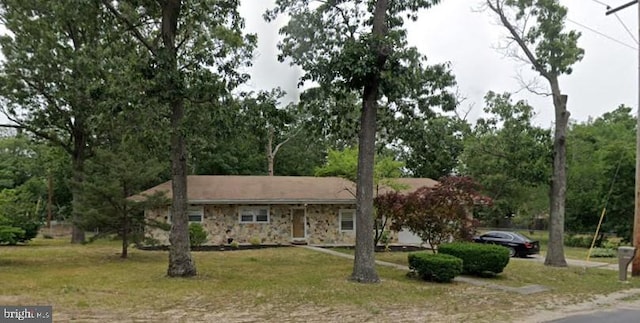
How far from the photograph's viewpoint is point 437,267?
555 inches

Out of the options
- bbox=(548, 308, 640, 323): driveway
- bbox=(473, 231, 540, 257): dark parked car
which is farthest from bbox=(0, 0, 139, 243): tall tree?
bbox=(473, 231, 540, 257): dark parked car

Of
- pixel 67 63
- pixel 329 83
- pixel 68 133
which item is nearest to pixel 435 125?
pixel 329 83

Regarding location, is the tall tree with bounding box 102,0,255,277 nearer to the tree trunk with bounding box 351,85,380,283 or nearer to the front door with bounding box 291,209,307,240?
the tree trunk with bounding box 351,85,380,283

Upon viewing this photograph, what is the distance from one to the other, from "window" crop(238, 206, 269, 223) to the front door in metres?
1.43

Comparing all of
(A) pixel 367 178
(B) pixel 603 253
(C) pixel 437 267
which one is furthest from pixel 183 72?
(B) pixel 603 253

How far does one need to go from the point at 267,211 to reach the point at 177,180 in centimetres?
1243

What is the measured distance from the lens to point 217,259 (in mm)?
19141

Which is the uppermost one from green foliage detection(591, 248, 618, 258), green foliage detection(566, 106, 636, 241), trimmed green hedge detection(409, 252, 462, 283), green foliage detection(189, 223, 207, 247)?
green foliage detection(566, 106, 636, 241)

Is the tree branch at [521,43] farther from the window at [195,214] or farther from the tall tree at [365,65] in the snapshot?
the window at [195,214]

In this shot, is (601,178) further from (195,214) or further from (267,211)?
(195,214)

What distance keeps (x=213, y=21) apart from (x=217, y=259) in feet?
28.5

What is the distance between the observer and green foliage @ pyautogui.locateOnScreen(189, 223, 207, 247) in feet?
76.9

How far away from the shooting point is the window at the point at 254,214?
26.1m

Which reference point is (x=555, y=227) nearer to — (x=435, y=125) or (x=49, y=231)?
(x=435, y=125)
